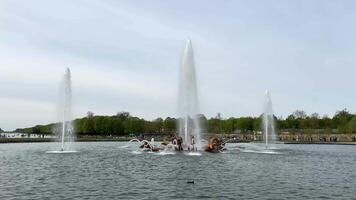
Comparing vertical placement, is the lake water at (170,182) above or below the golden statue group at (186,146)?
below

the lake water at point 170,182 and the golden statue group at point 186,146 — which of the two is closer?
the lake water at point 170,182

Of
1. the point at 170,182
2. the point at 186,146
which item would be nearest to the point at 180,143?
the point at 186,146

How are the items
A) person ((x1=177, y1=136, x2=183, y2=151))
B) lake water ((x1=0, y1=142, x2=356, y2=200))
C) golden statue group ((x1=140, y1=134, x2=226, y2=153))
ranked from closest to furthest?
lake water ((x1=0, y1=142, x2=356, y2=200))
person ((x1=177, y1=136, x2=183, y2=151))
golden statue group ((x1=140, y1=134, x2=226, y2=153))

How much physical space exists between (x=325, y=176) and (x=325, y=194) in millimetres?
11310

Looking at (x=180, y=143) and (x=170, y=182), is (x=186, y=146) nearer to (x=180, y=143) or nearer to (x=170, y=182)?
(x=180, y=143)

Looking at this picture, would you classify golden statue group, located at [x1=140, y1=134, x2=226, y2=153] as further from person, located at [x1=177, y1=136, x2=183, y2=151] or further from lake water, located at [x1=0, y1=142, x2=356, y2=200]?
lake water, located at [x1=0, y1=142, x2=356, y2=200]

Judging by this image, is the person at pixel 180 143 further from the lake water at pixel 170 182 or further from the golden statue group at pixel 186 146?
the lake water at pixel 170 182

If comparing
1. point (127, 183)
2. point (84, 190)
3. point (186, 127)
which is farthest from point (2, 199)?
point (186, 127)

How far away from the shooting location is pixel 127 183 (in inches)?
1372

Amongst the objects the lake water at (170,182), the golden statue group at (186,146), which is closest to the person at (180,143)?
the golden statue group at (186,146)

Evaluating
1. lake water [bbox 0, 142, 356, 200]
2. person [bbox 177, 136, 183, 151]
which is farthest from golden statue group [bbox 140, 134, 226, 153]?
lake water [bbox 0, 142, 356, 200]

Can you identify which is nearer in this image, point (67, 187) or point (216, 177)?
point (67, 187)

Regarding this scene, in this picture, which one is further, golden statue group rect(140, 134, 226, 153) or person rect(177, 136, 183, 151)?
golden statue group rect(140, 134, 226, 153)

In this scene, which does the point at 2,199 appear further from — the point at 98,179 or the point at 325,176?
the point at 325,176
